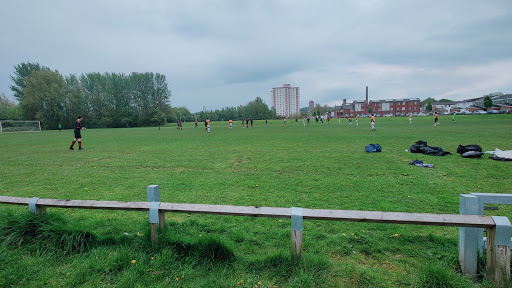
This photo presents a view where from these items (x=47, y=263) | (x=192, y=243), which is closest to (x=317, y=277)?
(x=192, y=243)

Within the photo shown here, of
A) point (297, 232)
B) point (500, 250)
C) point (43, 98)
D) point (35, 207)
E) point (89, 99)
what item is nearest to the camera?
point (500, 250)

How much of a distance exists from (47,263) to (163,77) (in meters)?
100

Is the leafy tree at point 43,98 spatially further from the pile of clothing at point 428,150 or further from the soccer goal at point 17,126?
the pile of clothing at point 428,150

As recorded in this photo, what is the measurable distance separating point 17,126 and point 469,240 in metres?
74.1

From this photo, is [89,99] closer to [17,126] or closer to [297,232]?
[17,126]

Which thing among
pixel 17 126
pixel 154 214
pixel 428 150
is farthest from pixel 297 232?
pixel 17 126

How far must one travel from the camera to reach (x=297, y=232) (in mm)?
2734

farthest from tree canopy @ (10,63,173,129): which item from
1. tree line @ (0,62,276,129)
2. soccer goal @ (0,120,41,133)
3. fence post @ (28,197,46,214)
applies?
fence post @ (28,197,46,214)

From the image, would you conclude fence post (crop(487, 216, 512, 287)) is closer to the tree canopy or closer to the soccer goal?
the soccer goal

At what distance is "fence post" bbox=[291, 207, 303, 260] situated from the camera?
2.68 metres

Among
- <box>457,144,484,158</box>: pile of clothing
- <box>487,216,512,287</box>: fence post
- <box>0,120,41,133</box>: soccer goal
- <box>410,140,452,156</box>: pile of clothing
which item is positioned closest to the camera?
<box>487,216,512,287</box>: fence post

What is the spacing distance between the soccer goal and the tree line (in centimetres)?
951

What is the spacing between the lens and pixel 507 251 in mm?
2322

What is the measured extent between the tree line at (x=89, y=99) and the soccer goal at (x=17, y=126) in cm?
951
